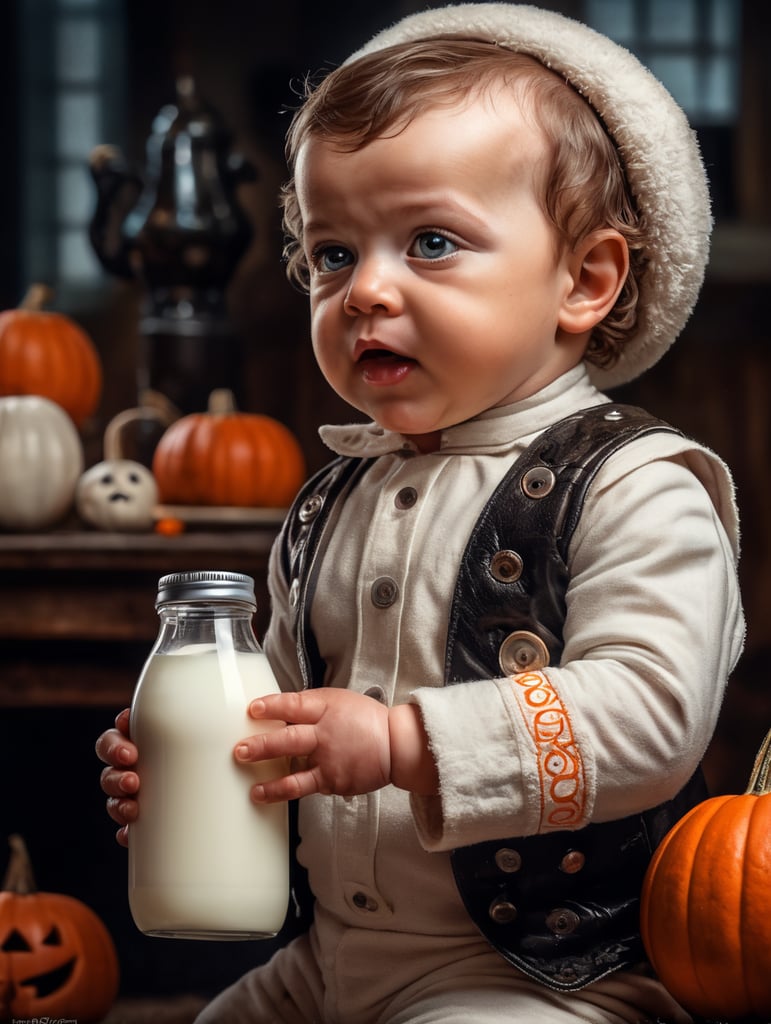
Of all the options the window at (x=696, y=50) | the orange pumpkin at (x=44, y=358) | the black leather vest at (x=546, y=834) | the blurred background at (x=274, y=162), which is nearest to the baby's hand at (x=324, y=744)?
the black leather vest at (x=546, y=834)

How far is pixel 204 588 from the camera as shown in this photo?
87 cm

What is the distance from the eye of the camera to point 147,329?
2.43 meters

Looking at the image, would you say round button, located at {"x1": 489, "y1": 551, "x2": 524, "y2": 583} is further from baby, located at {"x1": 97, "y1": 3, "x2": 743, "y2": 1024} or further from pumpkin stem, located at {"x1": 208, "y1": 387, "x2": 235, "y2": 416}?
pumpkin stem, located at {"x1": 208, "y1": 387, "x2": 235, "y2": 416}

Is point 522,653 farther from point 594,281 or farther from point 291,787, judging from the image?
point 594,281

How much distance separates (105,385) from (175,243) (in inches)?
22.5

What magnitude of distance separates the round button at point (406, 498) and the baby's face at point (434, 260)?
0.17 feet

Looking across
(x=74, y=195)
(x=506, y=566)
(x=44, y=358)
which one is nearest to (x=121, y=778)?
(x=506, y=566)

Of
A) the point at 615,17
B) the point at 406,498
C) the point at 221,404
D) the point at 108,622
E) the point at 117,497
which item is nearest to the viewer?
the point at 406,498

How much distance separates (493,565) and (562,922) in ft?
0.79

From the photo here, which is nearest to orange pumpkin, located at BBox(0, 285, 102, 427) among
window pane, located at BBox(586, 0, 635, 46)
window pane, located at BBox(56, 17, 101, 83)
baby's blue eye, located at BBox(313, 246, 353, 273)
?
window pane, located at BBox(56, 17, 101, 83)

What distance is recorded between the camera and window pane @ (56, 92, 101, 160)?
9.58 ft

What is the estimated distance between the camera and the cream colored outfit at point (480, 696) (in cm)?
86

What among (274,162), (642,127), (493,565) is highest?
(642,127)

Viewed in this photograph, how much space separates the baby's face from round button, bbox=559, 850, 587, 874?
0.31 meters
